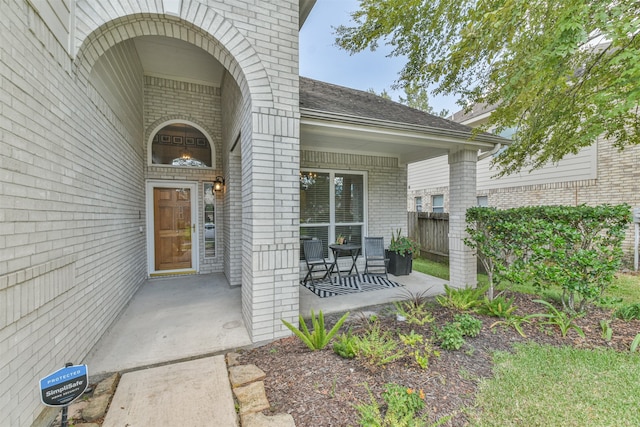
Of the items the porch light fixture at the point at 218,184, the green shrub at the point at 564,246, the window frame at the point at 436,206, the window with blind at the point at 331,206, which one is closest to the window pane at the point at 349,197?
the window with blind at the point at 331,206

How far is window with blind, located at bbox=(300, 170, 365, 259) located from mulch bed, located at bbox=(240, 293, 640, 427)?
10.4ft

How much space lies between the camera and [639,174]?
5.85 meters

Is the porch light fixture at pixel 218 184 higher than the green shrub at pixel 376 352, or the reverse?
the porch light fixture at pixel 218 184

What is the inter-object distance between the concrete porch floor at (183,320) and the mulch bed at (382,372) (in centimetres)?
66

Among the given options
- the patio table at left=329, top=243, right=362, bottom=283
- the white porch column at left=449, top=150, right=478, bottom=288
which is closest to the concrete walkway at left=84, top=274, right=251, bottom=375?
the patio table at left=329, top=243, right=362, bottom=283

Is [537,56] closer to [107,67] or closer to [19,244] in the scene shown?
[19,244]

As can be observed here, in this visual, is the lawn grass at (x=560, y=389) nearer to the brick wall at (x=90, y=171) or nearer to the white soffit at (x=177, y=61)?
the brick wall at (x=90, y=171)

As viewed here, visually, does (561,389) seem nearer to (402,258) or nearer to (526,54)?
(526,54)

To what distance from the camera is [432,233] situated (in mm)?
7941

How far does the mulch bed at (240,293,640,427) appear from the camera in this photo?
1866 mm

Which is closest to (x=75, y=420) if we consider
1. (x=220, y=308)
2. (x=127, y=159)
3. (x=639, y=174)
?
(x=220, y=308)

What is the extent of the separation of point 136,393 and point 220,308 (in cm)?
177

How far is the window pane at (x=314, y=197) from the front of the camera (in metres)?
6.05

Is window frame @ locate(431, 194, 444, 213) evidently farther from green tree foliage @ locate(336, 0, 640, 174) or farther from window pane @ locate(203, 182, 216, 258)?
window pane @ locate(203, 182, 216, 258)
